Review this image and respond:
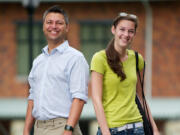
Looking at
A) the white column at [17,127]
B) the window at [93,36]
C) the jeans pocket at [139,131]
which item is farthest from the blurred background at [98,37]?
the jeans pocket at [139,131]

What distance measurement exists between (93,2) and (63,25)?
1252 centimetres

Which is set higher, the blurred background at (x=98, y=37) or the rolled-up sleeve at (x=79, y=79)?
the blurred background at (x=98, y=37)

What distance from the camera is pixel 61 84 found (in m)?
4.75

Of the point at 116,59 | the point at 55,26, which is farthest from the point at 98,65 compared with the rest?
the point at 55,26

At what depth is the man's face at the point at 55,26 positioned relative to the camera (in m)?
4.80

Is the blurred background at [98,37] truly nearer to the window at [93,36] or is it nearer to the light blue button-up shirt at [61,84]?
the window at [93,36]

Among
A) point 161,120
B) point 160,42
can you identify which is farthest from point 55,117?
point 160,42

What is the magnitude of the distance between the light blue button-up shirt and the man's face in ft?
0.36

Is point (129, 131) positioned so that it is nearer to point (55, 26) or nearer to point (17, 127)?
point (55, 26)

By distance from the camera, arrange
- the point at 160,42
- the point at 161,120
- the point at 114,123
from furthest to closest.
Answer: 1. the point at 160,42
2. the point at 161,120
3. the point at 114,123

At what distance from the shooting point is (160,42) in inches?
674

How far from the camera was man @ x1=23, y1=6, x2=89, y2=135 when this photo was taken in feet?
15.4

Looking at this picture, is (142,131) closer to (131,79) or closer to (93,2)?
(131,79)

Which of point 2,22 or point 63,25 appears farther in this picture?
point 2,22
